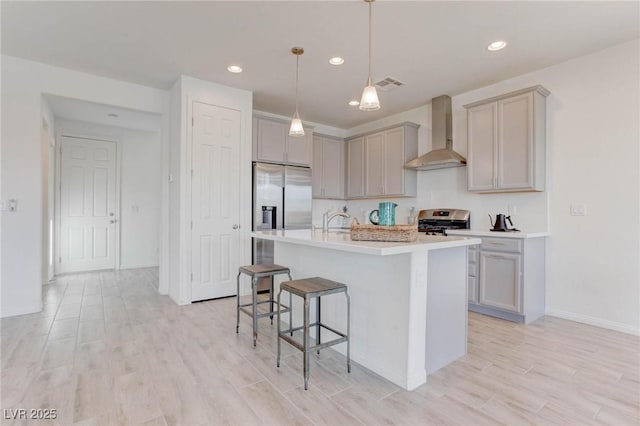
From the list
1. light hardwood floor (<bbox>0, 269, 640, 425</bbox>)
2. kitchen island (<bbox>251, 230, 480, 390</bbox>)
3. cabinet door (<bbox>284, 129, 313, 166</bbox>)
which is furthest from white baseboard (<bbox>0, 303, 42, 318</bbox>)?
cabinet door (<bbox>284, 129, 313, 166</bbox>)

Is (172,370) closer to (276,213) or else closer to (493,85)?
(276,213)

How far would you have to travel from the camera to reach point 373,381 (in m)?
2.04

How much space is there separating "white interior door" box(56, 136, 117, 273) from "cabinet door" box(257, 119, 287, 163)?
3.24 metres

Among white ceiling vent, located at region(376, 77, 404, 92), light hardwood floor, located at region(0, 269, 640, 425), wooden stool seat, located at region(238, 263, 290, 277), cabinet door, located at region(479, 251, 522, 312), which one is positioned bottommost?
light hardwood floor, located at region(0, 269, 640, 425)

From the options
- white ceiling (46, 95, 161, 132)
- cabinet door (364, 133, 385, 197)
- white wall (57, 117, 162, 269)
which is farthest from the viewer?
white wall (57, 117, 162, 269)

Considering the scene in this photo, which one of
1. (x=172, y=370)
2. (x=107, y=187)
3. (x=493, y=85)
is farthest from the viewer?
(x=107, y=187)

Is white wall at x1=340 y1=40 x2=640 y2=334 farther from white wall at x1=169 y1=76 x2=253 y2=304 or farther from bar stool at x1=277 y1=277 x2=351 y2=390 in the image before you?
white wall at x1=169 y1=76 x2=253 y2=304

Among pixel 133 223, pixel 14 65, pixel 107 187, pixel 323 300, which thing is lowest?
pixel 323 300

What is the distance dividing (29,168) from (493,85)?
540 cm

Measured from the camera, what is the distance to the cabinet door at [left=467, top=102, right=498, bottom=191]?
3.63 metres

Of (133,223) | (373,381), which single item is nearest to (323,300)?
(373,381)

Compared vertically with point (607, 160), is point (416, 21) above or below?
above

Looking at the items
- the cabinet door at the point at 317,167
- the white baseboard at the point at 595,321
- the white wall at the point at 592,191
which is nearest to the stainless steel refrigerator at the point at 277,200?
the cabinet door at the point at 317,167

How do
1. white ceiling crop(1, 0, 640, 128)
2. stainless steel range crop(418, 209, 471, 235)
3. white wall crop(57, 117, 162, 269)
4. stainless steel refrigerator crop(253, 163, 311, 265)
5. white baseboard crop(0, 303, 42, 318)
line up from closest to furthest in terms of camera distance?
white ceiling crop(1, 0, 640, 128)
white baseboard crop(0, 303, 42, 318)
stainless steel range crop(418, 209, 471, 235)
stainless steel refrigerator crop(253, 163, 311, 265)
white wall crop(57, 117, 162, 269)
